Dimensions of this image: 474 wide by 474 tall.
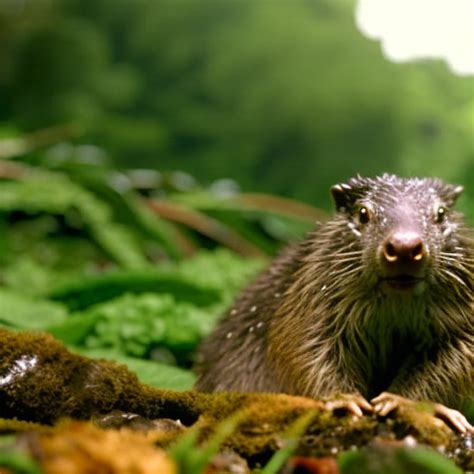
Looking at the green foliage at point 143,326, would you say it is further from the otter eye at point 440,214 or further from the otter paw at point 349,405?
the otter paw at point 349,405

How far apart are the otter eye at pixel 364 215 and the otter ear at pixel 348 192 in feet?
0.37

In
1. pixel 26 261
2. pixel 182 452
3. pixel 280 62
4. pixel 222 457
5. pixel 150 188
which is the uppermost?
pixel 280 62

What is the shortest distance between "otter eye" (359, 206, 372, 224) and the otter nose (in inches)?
12.3

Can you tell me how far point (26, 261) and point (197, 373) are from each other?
10.7ft

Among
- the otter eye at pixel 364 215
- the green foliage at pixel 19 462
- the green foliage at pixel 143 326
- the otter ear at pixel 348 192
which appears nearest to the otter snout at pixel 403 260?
the otter eye at pixel 364 215

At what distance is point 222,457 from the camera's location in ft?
7.99

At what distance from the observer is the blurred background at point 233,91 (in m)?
11.0

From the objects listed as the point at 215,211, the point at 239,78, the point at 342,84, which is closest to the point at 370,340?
the point at 215,211

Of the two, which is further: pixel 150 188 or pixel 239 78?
pixel 239 78

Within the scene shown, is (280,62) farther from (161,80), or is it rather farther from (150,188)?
(150,188)

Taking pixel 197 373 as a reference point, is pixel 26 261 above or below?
below

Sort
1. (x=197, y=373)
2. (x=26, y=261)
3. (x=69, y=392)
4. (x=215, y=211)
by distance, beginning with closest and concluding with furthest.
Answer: (x=69, y=392) → (x=197, y=373) → (x=26, y=261) → (x=215, y=211)

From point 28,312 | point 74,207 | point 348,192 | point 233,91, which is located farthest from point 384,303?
point 233,91

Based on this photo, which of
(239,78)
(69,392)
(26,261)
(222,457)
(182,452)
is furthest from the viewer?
(239,78)
